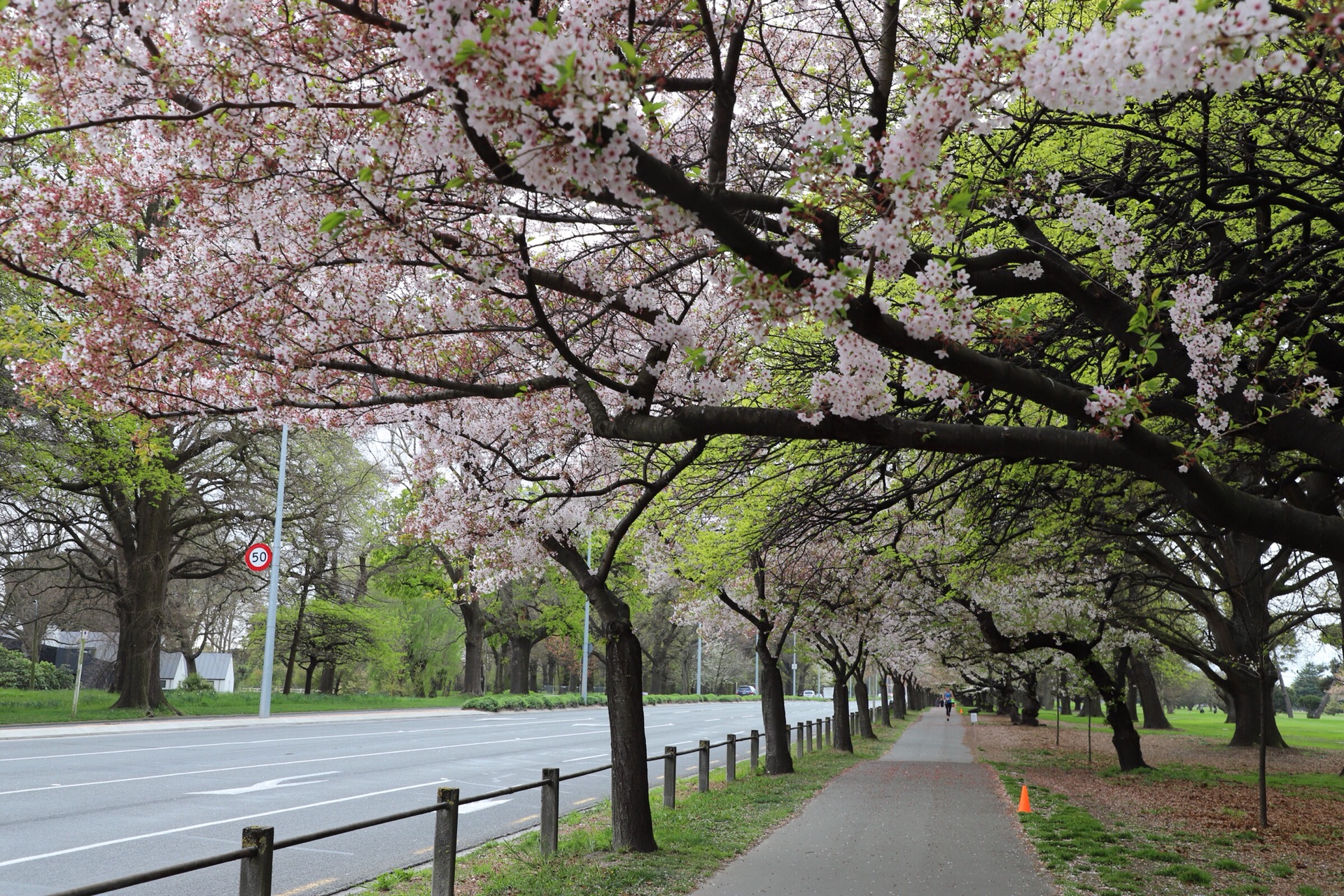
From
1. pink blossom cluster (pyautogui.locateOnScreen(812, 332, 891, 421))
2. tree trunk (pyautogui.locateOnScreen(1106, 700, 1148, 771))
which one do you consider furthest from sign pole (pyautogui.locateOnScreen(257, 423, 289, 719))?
pink blossom cluster (pyautogui.locateOnScreen(812, 332, 891, 421))

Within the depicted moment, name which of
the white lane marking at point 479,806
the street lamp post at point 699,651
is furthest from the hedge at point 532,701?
the white lane marking at point 479,806

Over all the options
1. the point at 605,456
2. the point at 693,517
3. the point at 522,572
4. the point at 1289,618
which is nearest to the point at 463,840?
the point at 522,572

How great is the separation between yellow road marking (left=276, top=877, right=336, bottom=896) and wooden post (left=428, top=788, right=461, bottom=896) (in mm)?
1809

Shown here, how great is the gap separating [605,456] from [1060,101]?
9085mm

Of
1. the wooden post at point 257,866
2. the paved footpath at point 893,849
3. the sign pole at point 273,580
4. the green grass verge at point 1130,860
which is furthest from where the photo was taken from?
the sign pole at point 273,580

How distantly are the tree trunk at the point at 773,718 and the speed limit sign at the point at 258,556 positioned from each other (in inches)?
705

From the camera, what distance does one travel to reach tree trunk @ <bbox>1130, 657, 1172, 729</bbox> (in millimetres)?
37344

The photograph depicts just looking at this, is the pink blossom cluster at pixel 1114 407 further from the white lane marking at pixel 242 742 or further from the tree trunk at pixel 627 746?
the white lane marking at pixel 242 742

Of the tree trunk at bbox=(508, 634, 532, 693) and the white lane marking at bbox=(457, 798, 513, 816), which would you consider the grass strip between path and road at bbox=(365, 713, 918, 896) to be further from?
the tree trunk at bbox=(508, 634, 532, 693)

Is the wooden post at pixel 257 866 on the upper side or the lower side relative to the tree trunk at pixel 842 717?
upper

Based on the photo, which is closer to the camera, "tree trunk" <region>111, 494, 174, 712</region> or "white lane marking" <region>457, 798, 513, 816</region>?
"white lane marking" <region>457, 798, 513, 816</region>

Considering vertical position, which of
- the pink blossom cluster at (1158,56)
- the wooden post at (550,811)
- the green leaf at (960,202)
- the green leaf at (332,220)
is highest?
the pink blossom cluster at (1158,56)

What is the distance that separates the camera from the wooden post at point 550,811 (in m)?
8.72

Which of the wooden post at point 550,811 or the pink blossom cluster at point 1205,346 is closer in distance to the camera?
the pink blossom cluster at point 1205,346
